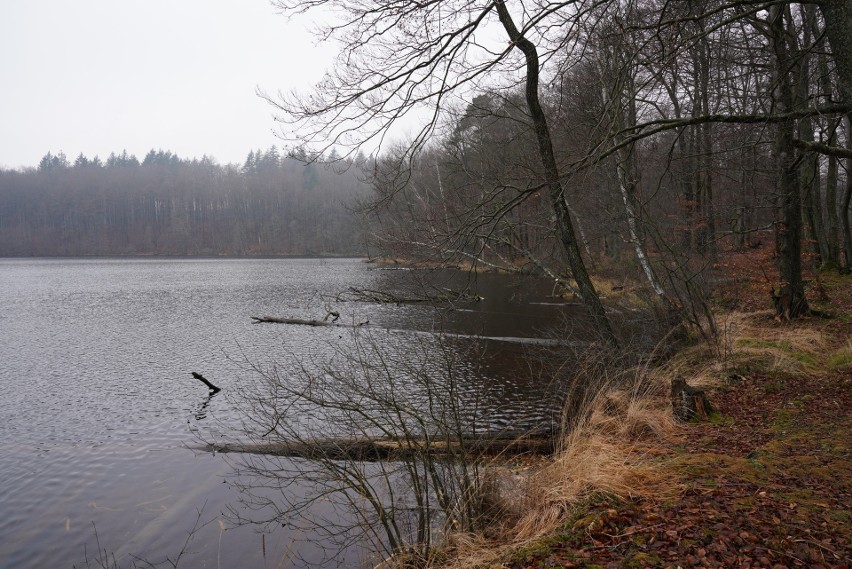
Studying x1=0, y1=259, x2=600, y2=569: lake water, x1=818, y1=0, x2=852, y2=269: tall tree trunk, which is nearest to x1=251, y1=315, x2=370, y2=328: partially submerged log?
x1=0, y1=259, x2=600, y2=569: lake water

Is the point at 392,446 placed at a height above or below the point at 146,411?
above

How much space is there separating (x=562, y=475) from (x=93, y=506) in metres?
5.86

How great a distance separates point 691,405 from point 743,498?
2.82 metres

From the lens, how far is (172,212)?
10725 centimetres

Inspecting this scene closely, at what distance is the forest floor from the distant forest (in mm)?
80901

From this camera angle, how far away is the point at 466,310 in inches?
826

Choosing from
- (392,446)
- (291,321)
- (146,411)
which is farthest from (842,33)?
(291,321)

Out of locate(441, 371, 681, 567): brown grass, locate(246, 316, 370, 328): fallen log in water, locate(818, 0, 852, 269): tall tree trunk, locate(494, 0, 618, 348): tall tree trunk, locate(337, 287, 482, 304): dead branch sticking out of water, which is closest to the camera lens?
locate(441, 371, 681, 567): brown grass

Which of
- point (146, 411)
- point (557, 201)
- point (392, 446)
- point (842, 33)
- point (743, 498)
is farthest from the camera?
point (146, 411)

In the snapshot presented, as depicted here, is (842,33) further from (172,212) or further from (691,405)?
(172,212)

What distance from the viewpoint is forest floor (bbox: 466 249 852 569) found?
328 centimetres

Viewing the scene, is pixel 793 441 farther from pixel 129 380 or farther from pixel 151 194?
pixel 151 194

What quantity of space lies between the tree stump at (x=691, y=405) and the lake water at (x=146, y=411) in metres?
2.79

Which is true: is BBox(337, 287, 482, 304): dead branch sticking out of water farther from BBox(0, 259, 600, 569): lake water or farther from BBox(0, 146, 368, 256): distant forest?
BBox(0, 146, 368, 256): distant forest
